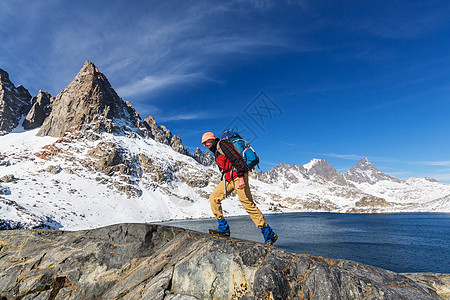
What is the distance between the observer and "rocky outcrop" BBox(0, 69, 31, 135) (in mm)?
169250

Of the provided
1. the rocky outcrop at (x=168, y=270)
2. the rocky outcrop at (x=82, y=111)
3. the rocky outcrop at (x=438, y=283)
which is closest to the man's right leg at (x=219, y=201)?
the rocky outcrop at (x=168, y=270)

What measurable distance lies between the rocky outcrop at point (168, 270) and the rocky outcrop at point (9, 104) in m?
224

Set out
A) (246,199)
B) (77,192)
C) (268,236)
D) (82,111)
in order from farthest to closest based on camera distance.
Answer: (82,111) < (77,192) < (268,236) < (246,199)

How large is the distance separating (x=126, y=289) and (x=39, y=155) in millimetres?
164831

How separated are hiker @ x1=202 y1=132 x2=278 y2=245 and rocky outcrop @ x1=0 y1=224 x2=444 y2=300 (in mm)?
1359

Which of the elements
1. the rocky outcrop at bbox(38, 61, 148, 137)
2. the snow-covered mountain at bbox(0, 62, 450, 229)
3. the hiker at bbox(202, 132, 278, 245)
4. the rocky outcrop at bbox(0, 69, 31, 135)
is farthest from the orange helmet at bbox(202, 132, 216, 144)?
the rocky outcrop at bbox(0, 69, 31, 135)

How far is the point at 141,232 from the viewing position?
861 cm

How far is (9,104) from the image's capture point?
180125mm

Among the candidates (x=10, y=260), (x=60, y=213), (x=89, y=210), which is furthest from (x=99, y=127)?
(x=10, y=260)

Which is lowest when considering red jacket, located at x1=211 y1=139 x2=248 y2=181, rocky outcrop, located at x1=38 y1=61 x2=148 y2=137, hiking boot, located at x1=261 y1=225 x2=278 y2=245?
hiking boot, located at x1=261 y1=225 x2=278 y2=245

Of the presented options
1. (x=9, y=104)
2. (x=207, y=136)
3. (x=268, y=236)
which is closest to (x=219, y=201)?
(x=268, y=236)

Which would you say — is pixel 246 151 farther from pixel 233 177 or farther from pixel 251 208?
pixel 251 208

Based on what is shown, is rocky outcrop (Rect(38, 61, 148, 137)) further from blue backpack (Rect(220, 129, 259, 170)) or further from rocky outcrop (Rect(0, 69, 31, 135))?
blue backpack (Rect(220, 129, 259, 170))

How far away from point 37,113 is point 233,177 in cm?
23624
